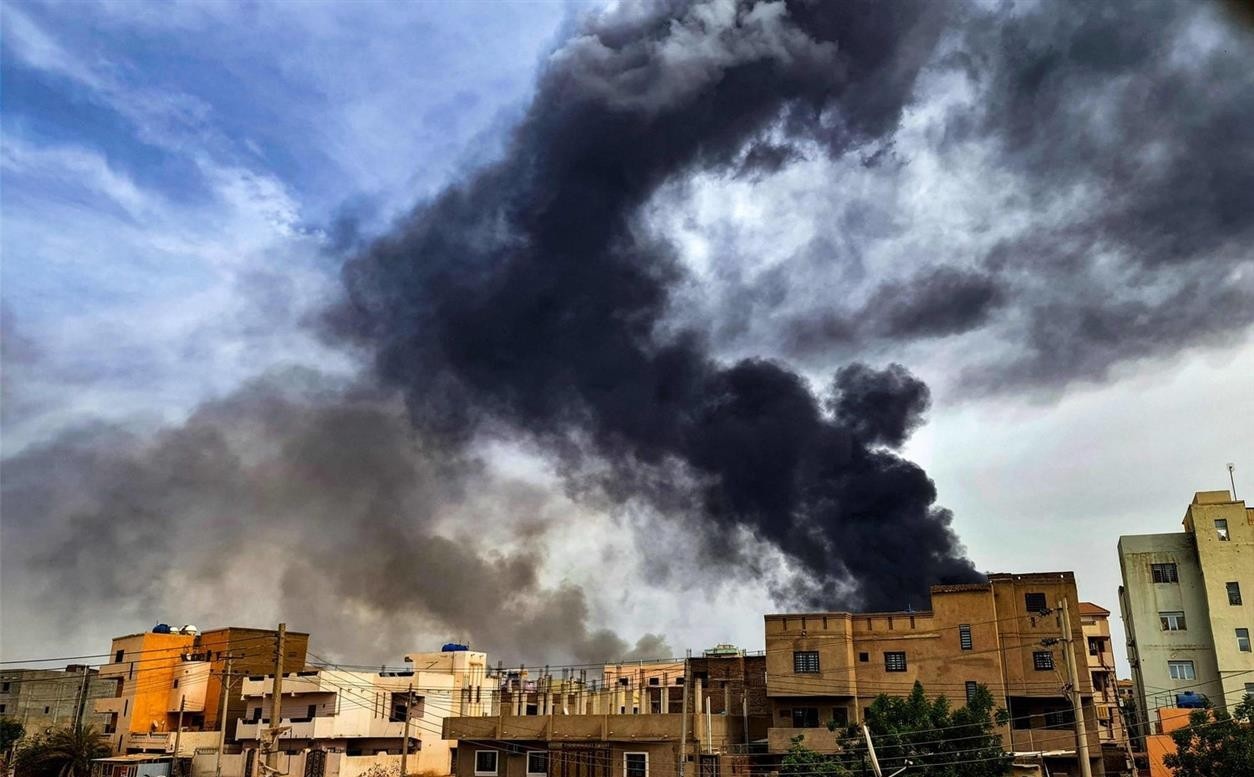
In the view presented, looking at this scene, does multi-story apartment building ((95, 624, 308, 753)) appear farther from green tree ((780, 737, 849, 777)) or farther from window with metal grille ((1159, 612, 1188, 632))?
window with metal grille ((1159, 612, 1188, 632))

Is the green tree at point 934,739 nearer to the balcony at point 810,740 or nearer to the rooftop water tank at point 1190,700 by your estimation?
the balcony at point 810,740

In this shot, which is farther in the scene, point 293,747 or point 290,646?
point 290,646

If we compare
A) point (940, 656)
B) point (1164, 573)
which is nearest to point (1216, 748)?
point (940, 656)

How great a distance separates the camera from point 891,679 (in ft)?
234

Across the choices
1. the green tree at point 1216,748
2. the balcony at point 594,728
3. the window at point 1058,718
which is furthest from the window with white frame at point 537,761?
the green tree at point 1216,748

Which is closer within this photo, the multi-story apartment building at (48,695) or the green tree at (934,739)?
the green tree at (934,739)

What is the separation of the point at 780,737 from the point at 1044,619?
813 inches

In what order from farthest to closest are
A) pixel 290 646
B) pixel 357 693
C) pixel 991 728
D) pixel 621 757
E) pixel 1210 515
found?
pixel 290 646
pixel 357 693
pixel 1210 515
pixel 621 757
pixel 991 728

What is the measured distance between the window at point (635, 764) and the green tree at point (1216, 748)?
1165 inches

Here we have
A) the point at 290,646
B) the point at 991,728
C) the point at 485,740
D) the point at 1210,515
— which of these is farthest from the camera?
the point at 290,646

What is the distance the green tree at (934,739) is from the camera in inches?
2060

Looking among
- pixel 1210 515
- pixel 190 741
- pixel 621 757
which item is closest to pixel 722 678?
pixel 621 757

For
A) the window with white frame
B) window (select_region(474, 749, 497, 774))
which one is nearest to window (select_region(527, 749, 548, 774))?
the window with white frame

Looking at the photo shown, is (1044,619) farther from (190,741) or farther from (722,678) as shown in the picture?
(190,741)
